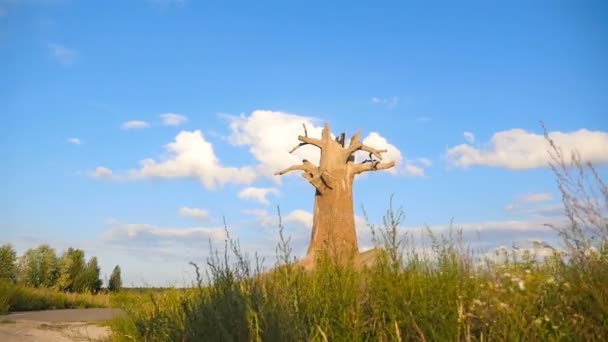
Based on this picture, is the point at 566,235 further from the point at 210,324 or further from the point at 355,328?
the point at 210,324

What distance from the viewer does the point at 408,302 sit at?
482cm

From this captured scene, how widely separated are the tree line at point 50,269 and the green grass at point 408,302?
14720mm

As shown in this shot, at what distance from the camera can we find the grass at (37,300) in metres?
14.0

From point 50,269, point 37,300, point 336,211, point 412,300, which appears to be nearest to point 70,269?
point 50,269

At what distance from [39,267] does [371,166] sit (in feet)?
36.8

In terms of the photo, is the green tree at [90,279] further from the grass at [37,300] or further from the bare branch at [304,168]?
the bare branch at [304,168]

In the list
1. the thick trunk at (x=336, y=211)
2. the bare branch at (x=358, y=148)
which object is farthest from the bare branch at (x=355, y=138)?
the thick trunk at (x=336, y=211)

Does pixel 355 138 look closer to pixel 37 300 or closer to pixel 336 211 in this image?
pixel 336 211

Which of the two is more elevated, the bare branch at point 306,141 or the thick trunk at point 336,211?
the bare branch at point 306,141

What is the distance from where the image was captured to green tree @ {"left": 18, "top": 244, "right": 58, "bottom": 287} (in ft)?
64.1

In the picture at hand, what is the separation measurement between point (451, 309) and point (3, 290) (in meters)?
12.3

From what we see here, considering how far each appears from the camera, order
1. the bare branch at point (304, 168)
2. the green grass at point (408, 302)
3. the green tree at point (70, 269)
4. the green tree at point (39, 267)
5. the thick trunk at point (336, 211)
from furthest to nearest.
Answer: the green tree at point (70, 269) → the green tree at point (39, 267) → the bare branch at point (304, 168) → the thick trunk at point (336, 211) → the green grass at point (408, 302)

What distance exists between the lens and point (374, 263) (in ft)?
19.3

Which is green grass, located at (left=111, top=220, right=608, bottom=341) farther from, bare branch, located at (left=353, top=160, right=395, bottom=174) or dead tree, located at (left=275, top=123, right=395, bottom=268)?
bare branch, located at (left=353, top=160, right=395, bottom=174)
